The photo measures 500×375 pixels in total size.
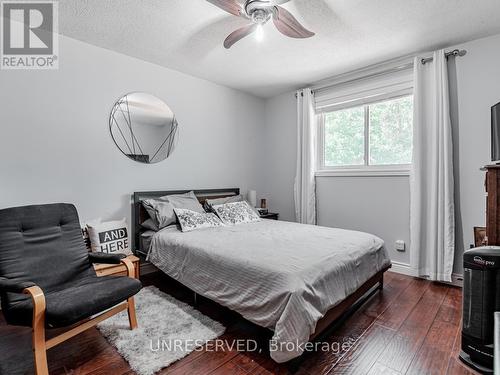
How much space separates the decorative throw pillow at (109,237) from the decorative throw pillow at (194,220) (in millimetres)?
603

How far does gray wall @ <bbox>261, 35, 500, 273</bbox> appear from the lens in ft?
8.77

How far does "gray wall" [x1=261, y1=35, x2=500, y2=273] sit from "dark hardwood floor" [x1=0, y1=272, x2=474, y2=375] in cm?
111

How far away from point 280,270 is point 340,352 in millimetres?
720

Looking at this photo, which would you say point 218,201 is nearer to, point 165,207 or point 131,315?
point 165,207

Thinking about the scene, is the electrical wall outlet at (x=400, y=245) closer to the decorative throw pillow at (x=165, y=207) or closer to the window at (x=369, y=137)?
the window at (x=369, y=137)

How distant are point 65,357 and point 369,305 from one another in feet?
7.97

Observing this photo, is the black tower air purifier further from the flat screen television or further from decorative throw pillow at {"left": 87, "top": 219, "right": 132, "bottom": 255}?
decorative throw pillow at {"left": 87, "top": 219, "right": 132, "bottom": 255}

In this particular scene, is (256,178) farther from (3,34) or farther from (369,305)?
(3,34)

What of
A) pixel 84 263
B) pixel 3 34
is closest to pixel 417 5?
pixel 84 263

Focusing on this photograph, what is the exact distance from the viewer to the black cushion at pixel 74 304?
4.71ft

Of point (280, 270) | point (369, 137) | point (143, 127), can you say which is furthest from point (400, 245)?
point (143, 127)

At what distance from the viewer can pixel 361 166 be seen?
361 centimetres

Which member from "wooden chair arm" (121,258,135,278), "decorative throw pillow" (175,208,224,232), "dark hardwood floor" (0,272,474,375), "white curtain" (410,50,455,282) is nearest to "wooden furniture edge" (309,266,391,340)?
"dark hardwood floor" (0,272,474,375)

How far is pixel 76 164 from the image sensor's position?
2680 millimetres
